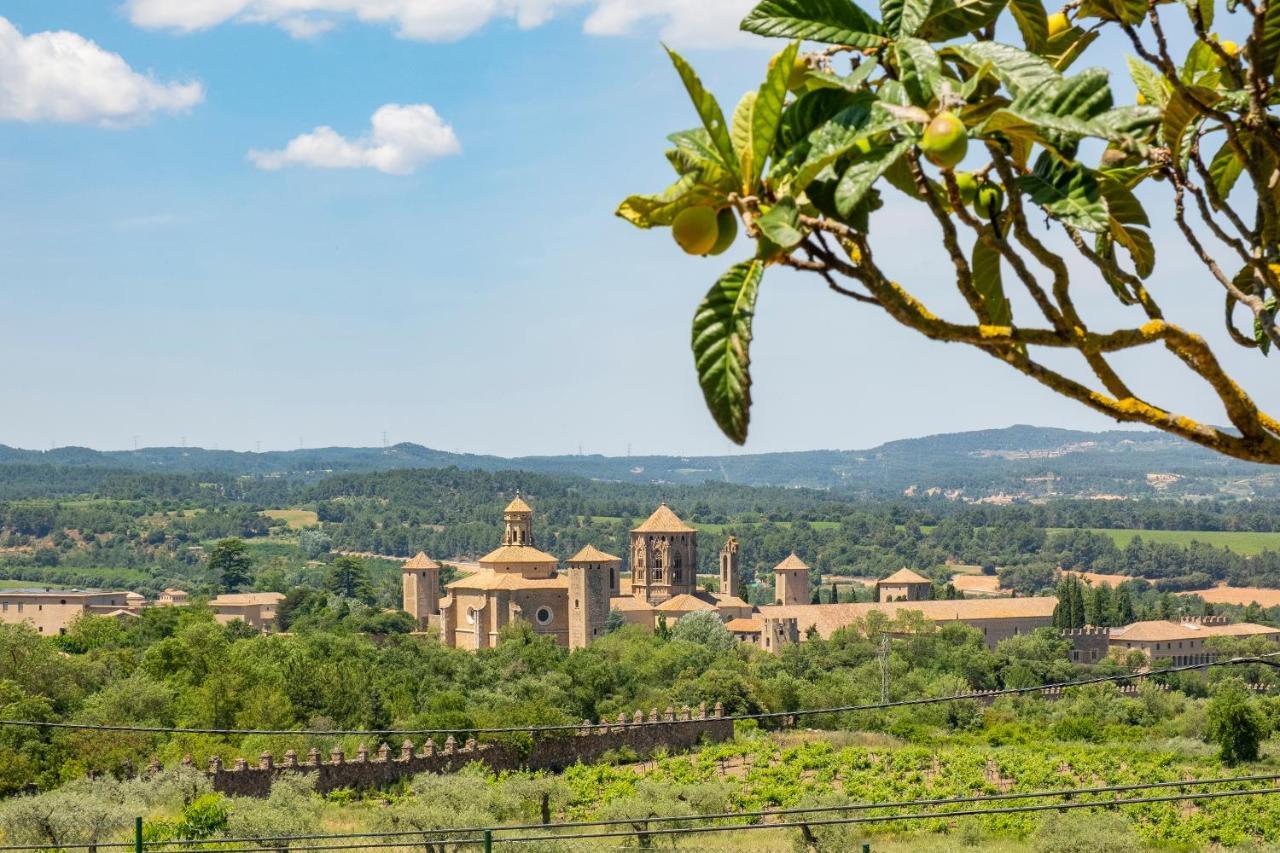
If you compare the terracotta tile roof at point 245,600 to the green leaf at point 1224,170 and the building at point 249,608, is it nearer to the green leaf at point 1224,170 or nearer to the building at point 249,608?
the building at point 249,608

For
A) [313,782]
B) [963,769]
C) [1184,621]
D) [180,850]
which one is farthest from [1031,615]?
[180,850]

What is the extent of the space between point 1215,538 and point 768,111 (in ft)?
575

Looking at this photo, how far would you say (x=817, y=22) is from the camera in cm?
225

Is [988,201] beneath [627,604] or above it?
above

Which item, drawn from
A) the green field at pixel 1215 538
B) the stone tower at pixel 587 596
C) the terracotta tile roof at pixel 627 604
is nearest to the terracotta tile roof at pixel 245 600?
the terracotta tile roof at pixel 627 604

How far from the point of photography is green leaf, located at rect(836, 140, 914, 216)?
A: 1951mm

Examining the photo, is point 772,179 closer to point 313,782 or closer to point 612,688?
point 313,782

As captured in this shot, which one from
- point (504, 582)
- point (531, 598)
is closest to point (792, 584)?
point (531, 598)

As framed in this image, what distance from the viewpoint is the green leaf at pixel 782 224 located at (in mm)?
1913

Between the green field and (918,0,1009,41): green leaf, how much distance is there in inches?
6137

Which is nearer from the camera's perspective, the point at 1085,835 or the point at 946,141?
the point at 946,141

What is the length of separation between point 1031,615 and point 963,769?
4798 centimetres

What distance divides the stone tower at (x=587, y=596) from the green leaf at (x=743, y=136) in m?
57.9

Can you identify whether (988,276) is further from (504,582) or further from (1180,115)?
(504,582)
